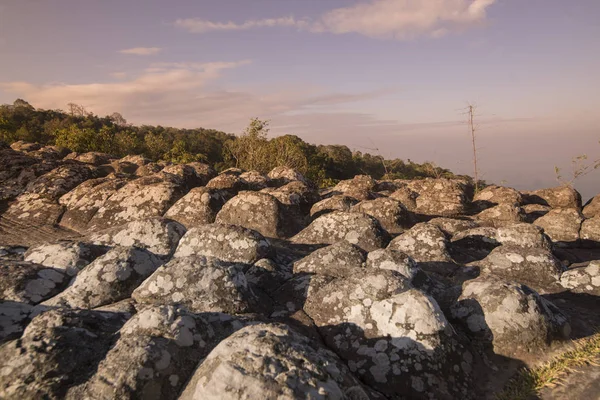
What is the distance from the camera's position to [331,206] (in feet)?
39.3

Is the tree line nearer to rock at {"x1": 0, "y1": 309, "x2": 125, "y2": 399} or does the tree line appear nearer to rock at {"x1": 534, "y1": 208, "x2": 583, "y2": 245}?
rock at {"x1": 534, "y1": 208, "x2": 583, "y2": 245}

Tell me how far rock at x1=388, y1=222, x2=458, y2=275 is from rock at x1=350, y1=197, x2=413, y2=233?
86.9 inches

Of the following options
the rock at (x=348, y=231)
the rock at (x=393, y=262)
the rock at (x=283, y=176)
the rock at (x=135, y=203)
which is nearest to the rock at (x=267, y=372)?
the rock at (x=393, y=262)

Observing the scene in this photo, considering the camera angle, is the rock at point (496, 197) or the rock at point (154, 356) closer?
the rock at point (154, 356)

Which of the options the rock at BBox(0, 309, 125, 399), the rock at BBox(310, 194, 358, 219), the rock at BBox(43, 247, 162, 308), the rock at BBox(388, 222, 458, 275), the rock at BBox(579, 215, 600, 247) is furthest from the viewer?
the rock at BBox(579, 215, 600, 247)

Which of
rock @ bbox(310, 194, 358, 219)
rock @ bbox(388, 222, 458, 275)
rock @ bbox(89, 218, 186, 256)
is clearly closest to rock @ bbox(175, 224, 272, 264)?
rock @ bbox(89, 218, 186, 256)

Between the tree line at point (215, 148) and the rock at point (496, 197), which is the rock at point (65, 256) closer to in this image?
the rock at point (496, 197)

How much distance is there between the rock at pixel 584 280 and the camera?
7.19m

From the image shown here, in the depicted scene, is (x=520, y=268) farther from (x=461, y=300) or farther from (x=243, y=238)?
(x=243, y=238)

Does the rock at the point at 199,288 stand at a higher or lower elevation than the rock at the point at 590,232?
higher

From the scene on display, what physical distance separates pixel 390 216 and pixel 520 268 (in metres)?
4.39

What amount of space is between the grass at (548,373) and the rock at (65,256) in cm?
621

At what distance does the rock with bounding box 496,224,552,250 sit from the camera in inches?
358

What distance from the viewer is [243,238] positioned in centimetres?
700
